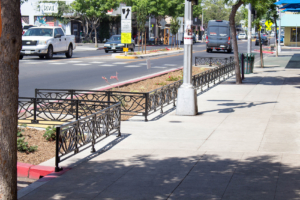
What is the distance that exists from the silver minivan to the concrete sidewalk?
31.3 m

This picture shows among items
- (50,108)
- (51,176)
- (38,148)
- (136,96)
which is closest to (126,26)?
(136,96)

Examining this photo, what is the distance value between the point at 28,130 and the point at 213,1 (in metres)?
113

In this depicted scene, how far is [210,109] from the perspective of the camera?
11.9 meters

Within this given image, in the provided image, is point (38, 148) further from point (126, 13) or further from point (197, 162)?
point (126, 13)

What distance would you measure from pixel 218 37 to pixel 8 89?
39837 millimetres

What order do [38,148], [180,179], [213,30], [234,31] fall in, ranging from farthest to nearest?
[213,30] < [234,31] < [38,148] < [180,179]

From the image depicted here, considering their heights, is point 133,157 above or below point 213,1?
below

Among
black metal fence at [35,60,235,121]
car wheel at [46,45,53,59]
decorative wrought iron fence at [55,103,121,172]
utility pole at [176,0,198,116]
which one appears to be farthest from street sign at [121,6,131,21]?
decorative wrought iron fence at [55,103,121,172]

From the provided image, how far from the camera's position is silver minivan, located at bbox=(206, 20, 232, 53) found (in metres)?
42.2

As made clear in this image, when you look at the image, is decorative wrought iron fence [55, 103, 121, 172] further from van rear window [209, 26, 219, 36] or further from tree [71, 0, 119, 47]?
tree [71, 0, 119, 47]

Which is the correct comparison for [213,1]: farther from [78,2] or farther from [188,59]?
[188,59]

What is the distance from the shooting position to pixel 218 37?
4256 centimetres

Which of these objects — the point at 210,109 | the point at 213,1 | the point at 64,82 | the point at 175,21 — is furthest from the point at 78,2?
the point at 213,1

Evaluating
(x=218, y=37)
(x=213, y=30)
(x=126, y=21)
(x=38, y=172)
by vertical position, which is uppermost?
(x=213, y=30)
